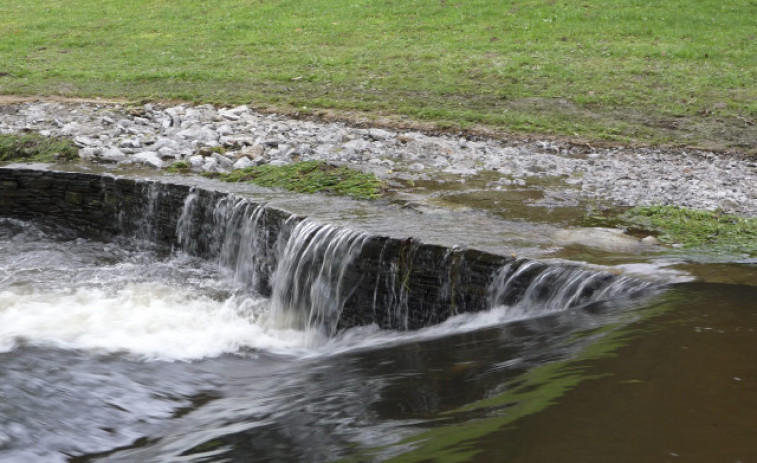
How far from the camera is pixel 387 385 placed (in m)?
4.98

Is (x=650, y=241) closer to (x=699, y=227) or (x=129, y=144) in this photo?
(x=699, y=227)

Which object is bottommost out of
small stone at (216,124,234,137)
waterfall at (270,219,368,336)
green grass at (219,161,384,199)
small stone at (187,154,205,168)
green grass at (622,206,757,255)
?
waterfall at (270,219,368,336)

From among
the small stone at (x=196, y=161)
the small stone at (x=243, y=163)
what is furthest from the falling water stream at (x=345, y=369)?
the small stone at (x=196, y=161)

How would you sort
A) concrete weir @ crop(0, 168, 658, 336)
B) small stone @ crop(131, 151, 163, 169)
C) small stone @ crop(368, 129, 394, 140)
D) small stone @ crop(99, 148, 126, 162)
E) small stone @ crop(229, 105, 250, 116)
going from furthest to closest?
small stone @ crop(229, 105, 250, 116), small stone @ crop(368, 129, 394, 140), small stone @ crop(99, 148, 126, 162), small stone @ crop(131, 151, 163, 169), concrete weir @ crop(0, 168, 658, 336)

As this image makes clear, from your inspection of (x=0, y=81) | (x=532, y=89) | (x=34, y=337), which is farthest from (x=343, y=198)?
(x=0, y=81)

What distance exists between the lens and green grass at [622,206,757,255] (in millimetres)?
7007

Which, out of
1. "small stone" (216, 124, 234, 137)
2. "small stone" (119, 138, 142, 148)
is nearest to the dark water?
"small stone" (119, 138, 142, 148)

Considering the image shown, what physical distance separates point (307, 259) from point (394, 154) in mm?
4083

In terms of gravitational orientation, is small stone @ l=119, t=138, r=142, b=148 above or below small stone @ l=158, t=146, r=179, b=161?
above

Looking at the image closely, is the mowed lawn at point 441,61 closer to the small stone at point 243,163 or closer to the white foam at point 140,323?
the small stone at point 243,163

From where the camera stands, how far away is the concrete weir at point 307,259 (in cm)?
625

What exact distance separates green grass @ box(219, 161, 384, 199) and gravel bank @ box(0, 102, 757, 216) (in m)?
0.39

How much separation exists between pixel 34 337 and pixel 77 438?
2.53 metres

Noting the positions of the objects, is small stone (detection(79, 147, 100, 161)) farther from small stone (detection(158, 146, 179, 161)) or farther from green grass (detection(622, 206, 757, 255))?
green grass (detection(622, 206, 757, 255))
